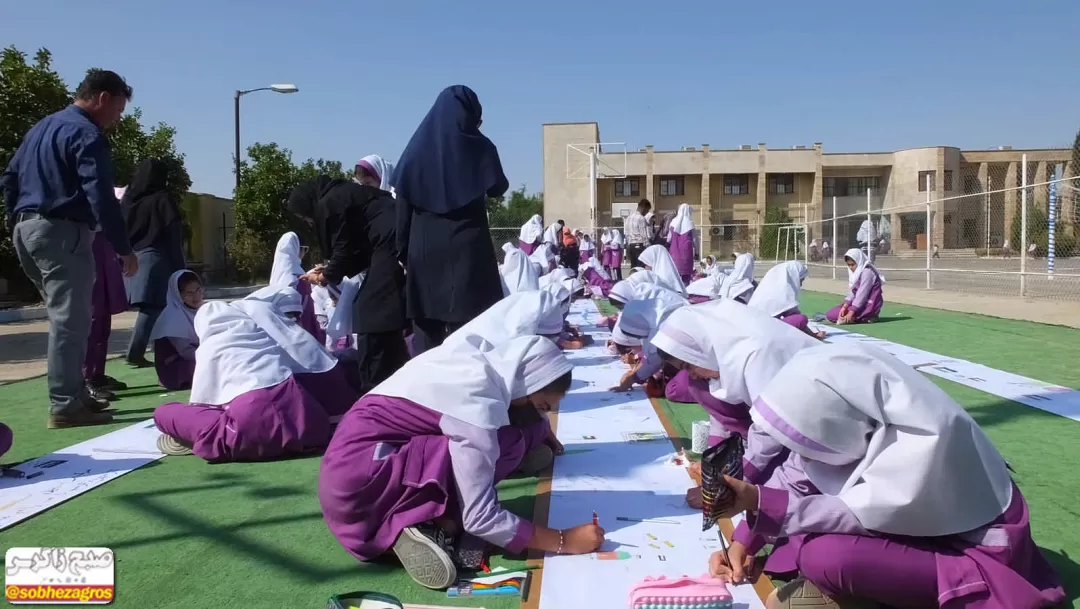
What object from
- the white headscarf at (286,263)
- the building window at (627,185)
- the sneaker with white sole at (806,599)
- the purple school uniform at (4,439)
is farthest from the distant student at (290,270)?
the building window at (627,185)

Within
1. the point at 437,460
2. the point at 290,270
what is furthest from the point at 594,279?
the point at 437,460

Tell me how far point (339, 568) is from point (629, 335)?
2.79 meters

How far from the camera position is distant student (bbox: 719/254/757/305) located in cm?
775

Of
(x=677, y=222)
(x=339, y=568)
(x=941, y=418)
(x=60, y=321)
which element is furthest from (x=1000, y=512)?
(x=677, y=222)

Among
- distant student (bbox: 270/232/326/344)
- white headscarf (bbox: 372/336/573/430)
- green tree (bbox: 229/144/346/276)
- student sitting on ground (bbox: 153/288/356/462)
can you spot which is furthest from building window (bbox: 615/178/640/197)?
white headscarf (bbox: 372/336/573/430)

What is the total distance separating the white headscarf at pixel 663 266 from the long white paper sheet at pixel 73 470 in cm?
431

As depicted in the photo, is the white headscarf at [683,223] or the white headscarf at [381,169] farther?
the white headscarf at [683,223]

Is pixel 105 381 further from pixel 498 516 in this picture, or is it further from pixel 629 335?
pixel 498 516

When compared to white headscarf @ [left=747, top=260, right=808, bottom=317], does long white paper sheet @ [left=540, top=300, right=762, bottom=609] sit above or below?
below

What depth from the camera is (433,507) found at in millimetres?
2225

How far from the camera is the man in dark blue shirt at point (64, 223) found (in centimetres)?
389

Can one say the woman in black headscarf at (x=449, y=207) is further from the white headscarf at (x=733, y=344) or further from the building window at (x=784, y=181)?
the building window at (x=784, y=181)

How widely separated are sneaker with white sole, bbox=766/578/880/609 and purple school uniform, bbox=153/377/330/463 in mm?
2368

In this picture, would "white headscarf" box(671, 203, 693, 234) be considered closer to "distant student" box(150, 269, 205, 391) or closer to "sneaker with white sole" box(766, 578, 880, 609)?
"distant student" box(150, 269, 205, 391)
